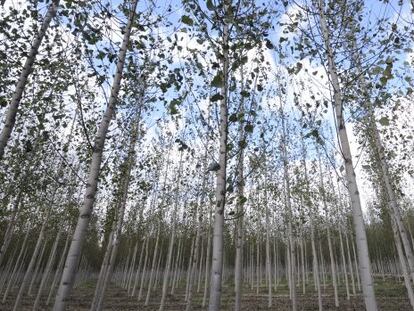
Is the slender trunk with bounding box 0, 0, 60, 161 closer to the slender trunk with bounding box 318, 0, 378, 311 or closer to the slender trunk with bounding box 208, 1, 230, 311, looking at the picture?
the slender trunk with bounding box 208, 1, 230, 311

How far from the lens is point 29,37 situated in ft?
22.1

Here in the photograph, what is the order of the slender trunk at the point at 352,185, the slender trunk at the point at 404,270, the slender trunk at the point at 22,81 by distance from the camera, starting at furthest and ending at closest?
the slender trunk at the point at 404,270
the slender trunk at the point at 22,81
the slender trunk at the point at 352,185

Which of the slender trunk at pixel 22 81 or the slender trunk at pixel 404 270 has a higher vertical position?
the slender trunk at pixel 22 81

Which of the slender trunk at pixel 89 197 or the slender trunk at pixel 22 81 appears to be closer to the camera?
the slender trunk at pixel 89 197

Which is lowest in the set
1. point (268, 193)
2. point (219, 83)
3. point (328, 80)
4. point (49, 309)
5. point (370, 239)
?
point (49, 309)

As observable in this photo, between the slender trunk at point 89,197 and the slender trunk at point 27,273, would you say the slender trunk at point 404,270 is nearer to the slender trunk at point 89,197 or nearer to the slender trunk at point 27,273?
the slender trunk at point 89,197

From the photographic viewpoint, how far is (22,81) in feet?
20.7

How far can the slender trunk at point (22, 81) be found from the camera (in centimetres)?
592

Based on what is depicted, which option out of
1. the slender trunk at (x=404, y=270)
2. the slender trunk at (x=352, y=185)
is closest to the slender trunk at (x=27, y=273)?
the slender trunk at (x=352, y=185)

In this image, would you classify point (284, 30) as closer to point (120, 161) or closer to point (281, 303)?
point (120, 161)

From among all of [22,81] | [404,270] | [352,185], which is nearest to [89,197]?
[22,81]

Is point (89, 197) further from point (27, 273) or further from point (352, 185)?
point (27, 273)

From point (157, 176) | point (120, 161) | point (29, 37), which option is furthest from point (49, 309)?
point (29, 37)

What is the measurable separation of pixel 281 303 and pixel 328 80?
15405mm
